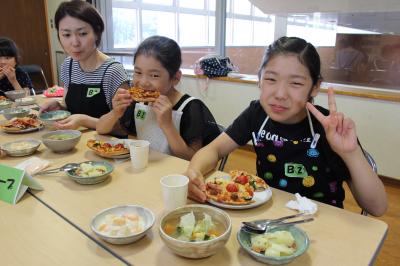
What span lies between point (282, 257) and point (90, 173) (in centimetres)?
78

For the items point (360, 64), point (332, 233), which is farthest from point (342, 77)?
point (332, 233)

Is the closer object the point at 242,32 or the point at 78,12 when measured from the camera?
the point at 78,12

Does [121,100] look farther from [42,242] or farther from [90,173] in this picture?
[42,242]

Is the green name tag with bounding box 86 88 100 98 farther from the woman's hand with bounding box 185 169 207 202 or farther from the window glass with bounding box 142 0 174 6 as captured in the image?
the window glass with bounding box 142 0 174 6

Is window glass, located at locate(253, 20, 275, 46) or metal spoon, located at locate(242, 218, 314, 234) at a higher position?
window glass, located at locate(253, 20, 275, 46)

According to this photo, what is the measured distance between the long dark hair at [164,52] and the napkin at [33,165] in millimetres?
669

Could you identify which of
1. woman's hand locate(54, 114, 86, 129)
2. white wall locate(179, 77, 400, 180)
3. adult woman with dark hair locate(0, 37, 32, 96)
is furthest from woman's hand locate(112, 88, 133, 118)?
white wall locate(179, 77, 400, 180)

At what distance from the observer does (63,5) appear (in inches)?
77.4

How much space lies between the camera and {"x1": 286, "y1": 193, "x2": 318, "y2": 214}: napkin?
1014 mm

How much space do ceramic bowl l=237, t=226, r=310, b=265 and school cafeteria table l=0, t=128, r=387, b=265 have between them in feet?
0.09

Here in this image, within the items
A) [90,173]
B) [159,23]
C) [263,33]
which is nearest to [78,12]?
[90,173]

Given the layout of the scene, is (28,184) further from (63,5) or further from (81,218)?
(63,5)

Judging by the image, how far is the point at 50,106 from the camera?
2264 mm

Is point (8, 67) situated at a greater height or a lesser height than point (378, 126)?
greater
